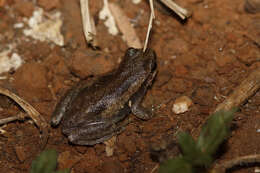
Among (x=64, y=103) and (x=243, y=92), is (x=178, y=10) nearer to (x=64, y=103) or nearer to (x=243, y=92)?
(x=243, y=92)

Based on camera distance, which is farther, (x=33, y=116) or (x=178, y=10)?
(x=178, y=10)

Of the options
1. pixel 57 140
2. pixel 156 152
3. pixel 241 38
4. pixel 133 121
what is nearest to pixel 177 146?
pixel 156 152

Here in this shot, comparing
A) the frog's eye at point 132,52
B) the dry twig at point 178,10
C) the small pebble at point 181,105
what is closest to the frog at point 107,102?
the frog's eye at point 132,52

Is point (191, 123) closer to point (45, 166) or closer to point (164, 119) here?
point (164, 119)

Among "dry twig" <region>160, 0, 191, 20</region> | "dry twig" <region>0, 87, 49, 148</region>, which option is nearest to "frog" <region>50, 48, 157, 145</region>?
"dry twig" <region>0, 87, 49, 148</region>

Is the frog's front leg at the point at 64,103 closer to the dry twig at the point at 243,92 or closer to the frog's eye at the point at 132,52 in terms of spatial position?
the frog's eye at the point at 132,52

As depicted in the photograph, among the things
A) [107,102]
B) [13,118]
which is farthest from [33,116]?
[107,102]

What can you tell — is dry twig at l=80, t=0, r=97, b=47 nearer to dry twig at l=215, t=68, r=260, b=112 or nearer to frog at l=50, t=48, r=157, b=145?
frog at l=50, t=48, r=157, b=145
